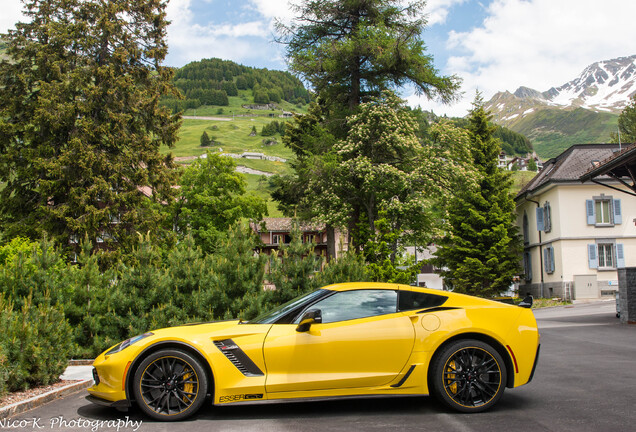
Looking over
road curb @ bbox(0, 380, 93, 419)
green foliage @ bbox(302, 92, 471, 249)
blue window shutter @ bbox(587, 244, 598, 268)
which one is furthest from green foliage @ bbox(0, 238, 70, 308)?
blue window shutter @ bbox(587, 244, 598, 268)

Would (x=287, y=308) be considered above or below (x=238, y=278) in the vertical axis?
below

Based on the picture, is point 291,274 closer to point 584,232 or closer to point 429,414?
point 429,414

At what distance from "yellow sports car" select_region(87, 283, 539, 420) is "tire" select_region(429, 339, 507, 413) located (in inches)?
0.4

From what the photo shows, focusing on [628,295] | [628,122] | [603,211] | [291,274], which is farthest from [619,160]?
[628,122]

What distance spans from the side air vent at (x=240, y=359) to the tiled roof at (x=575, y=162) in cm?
3924

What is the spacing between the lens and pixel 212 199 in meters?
47.9

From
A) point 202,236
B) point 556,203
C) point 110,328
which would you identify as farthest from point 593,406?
point 202,236

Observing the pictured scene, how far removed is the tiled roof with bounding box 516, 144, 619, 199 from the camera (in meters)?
41.7

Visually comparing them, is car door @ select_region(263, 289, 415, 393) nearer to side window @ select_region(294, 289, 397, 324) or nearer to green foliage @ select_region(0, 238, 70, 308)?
side window @ select_region(294, 289, 397, 324)

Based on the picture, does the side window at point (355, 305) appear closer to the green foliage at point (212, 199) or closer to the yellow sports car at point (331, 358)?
the yellow sports car at point (331, 358)

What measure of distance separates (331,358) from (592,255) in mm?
39663

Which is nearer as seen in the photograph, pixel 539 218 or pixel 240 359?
pixel 240 359

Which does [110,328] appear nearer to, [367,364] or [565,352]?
[367,364]

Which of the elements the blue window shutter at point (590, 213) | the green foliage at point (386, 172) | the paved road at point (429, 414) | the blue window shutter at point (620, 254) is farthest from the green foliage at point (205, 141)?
the paved road at point (429, 414)
